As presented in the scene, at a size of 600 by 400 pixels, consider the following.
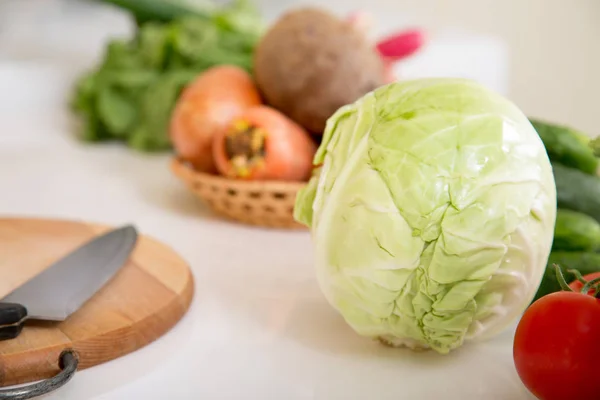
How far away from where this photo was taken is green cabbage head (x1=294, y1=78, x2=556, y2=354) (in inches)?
23.2

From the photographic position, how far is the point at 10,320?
630mm

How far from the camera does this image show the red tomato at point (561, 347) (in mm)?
541

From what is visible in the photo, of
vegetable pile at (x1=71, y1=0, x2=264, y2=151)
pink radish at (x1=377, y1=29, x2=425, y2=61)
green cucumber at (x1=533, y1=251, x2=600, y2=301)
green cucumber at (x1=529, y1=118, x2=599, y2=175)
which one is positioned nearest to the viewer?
green cucumber at (x1=533, y1=251, x2=600, y2=301)

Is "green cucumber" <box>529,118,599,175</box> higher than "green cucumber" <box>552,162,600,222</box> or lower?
higher

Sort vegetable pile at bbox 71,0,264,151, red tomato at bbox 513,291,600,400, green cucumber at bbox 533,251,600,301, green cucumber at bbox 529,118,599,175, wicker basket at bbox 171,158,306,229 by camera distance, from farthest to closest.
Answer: vegetable pile at bbox 71,0,264,151 < wicker basket at bbox 171,158,306,229 < green cucumber at bbox 529,118,599,175 < green cucumber at bbox 533,251,600,301 < red tomato at bbox 513,291,600,400

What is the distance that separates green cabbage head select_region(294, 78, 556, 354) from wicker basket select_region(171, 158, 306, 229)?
357 mm

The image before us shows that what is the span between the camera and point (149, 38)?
63.1 inches

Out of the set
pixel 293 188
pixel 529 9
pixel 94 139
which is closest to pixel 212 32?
pixel 94 139

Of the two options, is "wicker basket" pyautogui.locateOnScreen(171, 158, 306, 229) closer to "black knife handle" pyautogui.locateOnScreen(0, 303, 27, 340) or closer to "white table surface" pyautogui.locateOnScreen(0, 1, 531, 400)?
"white table surface" pyautogui.locateOnScreen(0, 1, 531, 400)

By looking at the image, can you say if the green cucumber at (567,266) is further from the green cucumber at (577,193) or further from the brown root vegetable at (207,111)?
the brown root vegetable at (207,111)

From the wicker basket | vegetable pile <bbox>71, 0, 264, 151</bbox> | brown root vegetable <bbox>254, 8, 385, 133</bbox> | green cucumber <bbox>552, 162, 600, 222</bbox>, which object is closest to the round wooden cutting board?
the wicker basket

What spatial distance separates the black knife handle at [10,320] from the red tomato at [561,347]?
0.46 metres

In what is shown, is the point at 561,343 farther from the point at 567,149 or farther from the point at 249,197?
the point at 249,197

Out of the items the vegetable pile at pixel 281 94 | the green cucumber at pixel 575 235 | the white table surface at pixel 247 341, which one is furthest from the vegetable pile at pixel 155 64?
the green cucumber at pixel 575 235
